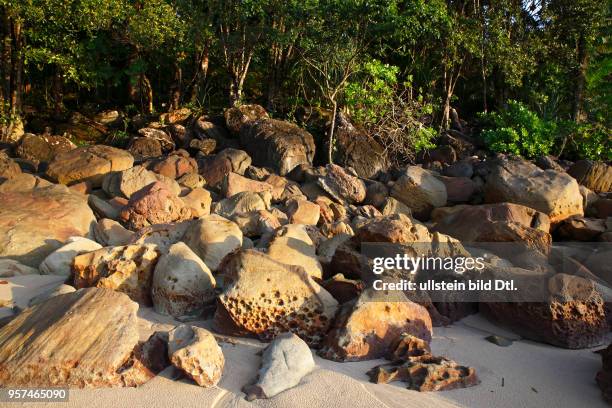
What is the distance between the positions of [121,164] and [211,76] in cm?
929

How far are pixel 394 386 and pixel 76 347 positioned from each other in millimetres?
2066

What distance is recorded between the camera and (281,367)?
11.8 feet

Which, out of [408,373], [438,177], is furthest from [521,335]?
[438,177]

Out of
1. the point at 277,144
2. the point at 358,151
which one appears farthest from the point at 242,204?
the point at 358,151

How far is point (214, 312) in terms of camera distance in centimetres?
475

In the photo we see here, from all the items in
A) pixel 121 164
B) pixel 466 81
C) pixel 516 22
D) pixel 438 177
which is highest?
pixel 516 22

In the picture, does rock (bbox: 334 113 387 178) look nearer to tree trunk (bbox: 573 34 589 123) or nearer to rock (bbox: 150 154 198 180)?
rock (bbox: 150 154 198 180)

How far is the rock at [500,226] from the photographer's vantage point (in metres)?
6.22

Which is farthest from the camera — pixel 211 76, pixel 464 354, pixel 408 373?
pixel 211 76

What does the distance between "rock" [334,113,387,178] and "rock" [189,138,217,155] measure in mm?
3043

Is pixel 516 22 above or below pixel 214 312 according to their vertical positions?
above

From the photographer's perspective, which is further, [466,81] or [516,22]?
[466,81]

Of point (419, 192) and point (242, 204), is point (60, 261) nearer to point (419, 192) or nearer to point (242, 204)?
point (242, 204)

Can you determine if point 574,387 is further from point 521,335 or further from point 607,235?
point 607,235
